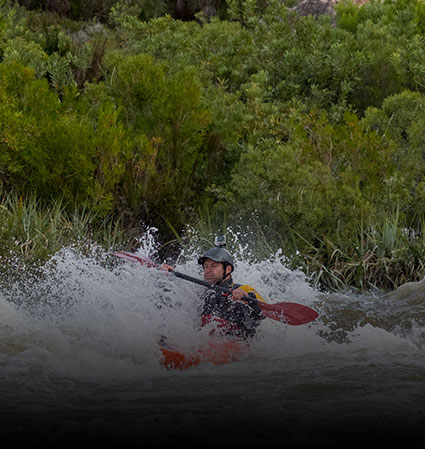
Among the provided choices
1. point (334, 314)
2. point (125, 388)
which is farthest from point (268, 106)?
point (125, 388)

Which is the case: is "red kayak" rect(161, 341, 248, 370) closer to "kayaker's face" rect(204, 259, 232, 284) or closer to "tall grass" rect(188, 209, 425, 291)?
"kayaker's face" rect(204, 259, 232, 284)

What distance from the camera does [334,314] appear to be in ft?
26.6

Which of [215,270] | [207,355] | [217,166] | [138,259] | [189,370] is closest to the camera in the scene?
[189,370]

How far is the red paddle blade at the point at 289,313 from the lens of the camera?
672 cm

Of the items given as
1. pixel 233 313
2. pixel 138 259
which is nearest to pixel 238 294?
pixel 233 313

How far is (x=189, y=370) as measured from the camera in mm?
6152

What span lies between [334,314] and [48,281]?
3.04 metres

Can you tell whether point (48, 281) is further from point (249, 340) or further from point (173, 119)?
point (173, 119)

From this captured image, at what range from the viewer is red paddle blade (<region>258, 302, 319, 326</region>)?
6719 mm

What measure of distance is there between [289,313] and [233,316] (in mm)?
561

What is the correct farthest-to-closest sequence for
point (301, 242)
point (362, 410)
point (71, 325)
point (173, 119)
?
point (173, 119) < point (301, 242) < point (71, 325) < point (362, 410)

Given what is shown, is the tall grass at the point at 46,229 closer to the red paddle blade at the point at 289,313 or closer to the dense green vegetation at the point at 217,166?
the dense green vegetation at the point at 217,166

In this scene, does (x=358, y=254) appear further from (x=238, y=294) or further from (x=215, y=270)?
(x=238, y=294)

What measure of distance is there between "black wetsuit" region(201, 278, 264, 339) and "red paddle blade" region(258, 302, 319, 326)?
0.36ft
